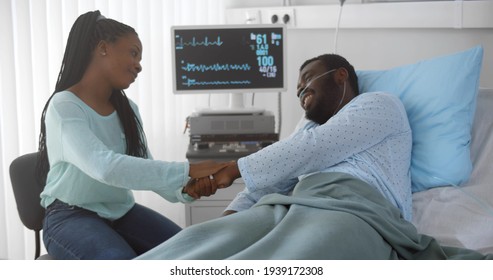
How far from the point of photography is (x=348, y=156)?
4.60 ft

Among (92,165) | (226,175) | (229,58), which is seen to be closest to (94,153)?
(92,165)

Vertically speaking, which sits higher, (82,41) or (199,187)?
(82,41)

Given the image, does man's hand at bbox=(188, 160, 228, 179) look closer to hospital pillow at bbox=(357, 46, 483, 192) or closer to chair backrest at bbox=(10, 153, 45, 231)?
chair backrest at bbox=(10, 153, 45, 231)

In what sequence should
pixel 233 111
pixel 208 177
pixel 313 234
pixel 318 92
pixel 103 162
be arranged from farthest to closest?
1. pixel 233 111
2. pixel 318 92
3. pixel 208 177
4. pixel 103 162
5. pixel 313 234

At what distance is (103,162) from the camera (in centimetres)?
133

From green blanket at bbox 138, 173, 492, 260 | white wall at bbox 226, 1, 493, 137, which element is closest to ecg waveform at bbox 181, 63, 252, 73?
white wall at bbox 226, 1, 493, 137

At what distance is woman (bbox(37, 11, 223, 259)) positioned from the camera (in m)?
1.34

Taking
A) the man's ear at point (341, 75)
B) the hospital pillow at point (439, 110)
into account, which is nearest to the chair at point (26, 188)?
the man's ear at point (341, 75)

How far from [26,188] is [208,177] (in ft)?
1.32

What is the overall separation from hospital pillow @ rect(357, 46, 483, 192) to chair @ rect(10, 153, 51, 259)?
82cm

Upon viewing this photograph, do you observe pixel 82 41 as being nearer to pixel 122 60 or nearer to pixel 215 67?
pixel 122 60

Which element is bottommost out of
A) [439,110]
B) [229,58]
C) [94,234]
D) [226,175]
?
[94,234]

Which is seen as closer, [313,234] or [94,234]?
[313,234]
